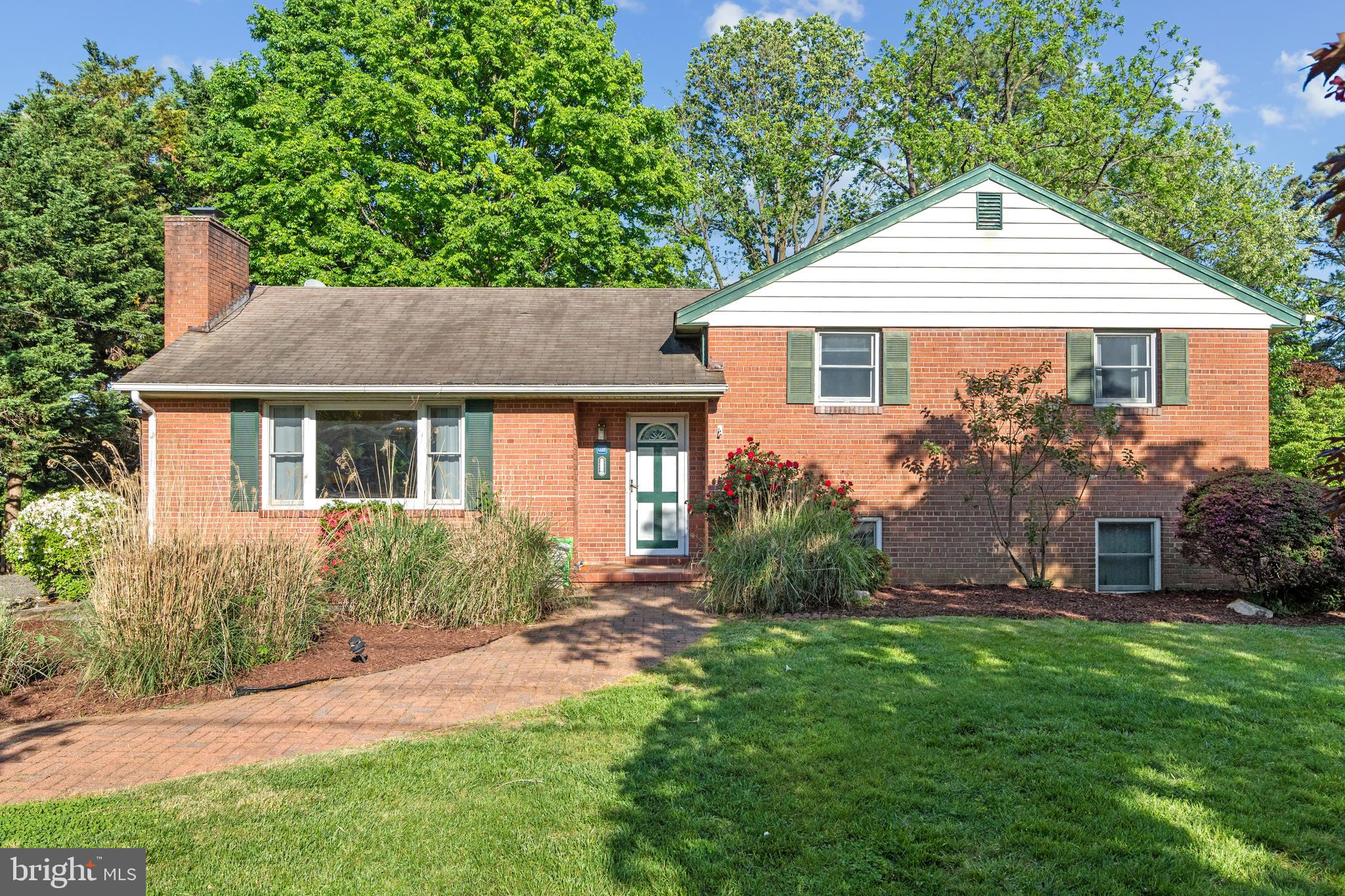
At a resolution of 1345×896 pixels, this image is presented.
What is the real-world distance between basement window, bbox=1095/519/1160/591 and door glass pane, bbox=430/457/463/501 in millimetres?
9220

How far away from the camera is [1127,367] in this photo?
37.7 feet

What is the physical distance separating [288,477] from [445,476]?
7.23ft

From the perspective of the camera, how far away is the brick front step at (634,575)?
36.9 ft

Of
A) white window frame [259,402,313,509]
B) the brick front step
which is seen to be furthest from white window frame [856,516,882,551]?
white window frame [259,402,313,509]

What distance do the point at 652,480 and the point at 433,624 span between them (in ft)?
16.3

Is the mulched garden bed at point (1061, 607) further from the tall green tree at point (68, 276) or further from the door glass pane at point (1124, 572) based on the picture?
the tall green tree at point (68, 276)

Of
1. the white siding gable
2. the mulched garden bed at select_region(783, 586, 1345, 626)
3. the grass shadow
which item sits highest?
the white siding gable

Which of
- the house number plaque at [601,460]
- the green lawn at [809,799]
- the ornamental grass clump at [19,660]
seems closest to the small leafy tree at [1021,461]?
the house number plaque at [601,460]

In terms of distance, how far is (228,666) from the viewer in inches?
249

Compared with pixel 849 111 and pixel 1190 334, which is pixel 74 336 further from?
pixel 849 111

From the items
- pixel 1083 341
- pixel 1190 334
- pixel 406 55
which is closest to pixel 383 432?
pixel 1083 341

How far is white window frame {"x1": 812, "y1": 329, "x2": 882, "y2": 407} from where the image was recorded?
1147 cm

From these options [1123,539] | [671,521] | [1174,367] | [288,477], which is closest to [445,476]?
[288,477]

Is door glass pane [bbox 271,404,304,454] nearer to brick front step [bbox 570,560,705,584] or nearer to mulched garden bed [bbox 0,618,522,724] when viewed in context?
mulched garden bed [bbox 0,618,522,724]
